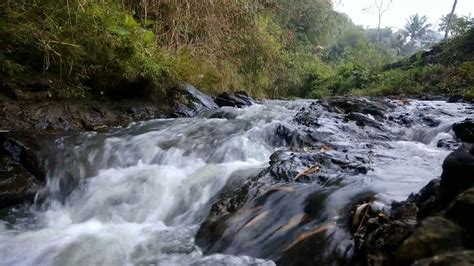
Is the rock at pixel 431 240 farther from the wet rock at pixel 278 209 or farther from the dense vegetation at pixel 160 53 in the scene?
the dense vegetation at pixel 160 53

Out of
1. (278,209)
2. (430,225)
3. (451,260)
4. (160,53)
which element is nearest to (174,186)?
(278,209)

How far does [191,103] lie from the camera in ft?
17.7

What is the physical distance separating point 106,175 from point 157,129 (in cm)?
126

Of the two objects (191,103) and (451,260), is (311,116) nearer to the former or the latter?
(191,103)

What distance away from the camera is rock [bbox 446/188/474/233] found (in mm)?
1244

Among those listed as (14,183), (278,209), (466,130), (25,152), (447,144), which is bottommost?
(14,183)

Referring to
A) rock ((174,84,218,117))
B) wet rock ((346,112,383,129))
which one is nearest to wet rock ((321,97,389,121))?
wet rock ((346,112,383,129))

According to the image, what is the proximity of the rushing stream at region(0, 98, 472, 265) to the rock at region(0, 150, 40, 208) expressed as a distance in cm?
9

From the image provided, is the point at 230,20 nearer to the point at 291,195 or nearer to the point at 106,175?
the point at 106,175

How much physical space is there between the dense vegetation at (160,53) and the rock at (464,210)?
3.81 metres

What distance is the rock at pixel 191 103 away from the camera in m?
5.26

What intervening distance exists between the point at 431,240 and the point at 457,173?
0.34 m

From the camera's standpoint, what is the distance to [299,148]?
362 cm

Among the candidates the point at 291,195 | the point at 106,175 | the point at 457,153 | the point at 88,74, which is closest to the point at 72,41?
the point at 88,74
